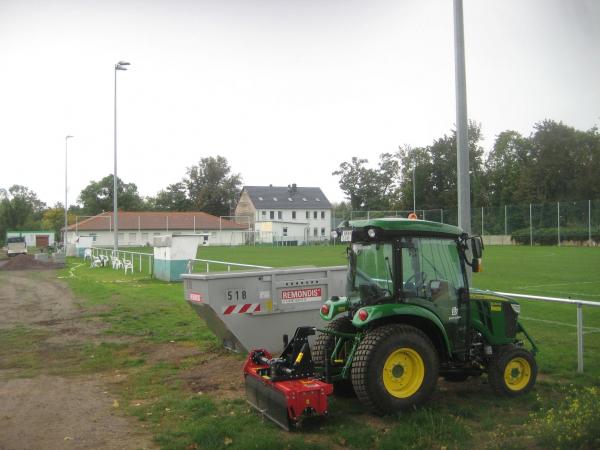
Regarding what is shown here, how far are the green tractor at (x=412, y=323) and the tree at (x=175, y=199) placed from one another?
354ft

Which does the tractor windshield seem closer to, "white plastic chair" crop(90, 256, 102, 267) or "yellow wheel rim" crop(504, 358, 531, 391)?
"yellow wheel rim" crop(504, 358, 531, 391)

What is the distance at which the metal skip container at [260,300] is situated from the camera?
29.9 ft

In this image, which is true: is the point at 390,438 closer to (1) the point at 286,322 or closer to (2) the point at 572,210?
(1) the point at 286,322

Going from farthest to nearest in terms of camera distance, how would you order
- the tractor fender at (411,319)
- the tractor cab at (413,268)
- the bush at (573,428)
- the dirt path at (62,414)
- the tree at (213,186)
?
the tree at (213,186), the tractor cab at (413,268), the tractor fender at (411,319), the dirt path at (62,414), the bush at (573,428)

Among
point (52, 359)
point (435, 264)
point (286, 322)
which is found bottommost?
point (52, 359)

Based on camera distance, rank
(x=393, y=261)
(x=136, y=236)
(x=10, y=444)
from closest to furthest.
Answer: (x=10, y=444), (x=393, y=261), (x=136, y=236)

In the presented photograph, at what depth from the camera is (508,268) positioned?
91.2 feet

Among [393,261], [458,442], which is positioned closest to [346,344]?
[393,261]

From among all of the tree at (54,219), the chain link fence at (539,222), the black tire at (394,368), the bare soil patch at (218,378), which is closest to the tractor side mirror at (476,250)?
the black tire at (394,368)

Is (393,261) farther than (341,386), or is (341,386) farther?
(341,386)

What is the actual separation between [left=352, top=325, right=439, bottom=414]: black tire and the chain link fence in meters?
40.8

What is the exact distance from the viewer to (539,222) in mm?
54344

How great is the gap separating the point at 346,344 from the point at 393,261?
1061 mm

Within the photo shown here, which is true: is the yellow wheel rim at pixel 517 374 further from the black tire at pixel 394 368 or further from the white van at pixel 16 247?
the white van at pixel 16 247
